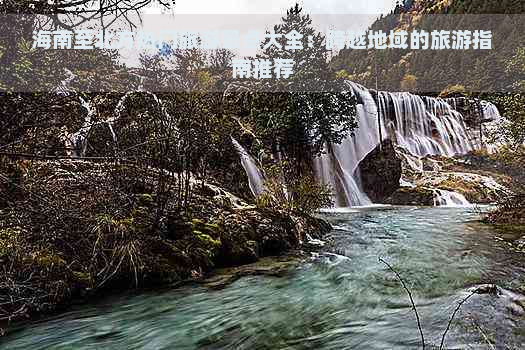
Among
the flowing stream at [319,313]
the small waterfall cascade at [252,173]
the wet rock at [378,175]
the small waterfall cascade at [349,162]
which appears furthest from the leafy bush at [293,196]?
the wet rock at [378,175]

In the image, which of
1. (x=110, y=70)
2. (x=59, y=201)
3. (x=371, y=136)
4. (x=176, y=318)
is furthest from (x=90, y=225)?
(x=371, y=136)

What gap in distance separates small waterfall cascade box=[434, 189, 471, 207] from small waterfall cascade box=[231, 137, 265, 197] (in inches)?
342

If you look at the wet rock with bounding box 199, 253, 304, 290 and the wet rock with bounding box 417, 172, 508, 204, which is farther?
the wet rock with bounding box 417, 172, 508, 204

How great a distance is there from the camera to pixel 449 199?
17609mm

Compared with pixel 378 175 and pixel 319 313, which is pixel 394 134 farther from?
pixel 319 313

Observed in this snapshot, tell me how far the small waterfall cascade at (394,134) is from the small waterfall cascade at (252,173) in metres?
4.33

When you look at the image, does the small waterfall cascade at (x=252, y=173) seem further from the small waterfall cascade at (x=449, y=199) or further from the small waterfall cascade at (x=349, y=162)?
the small waterfall cascade at (x=449, y=199)

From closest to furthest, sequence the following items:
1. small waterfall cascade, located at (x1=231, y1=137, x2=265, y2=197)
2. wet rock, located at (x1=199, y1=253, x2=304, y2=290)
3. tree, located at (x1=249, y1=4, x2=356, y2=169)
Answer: wet rock, located at (x1=199, y1=253, x2=304, y2=290) → small waterfall cascade, located at (x1=231, y1=137, x2=265, y2=197) → tree, located at (x1=249, y1=4, x2=356, y2=169)

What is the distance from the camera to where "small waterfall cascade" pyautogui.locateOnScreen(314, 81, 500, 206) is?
55.4 feet

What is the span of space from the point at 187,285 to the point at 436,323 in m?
2.79

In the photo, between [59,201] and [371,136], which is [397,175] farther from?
[59,201]

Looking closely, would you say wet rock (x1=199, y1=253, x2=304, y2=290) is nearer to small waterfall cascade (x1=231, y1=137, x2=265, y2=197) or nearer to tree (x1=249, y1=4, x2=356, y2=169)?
small waterfall cascade (x1=231, y1=137, x2=265, y2=197)

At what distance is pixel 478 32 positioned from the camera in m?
62.5

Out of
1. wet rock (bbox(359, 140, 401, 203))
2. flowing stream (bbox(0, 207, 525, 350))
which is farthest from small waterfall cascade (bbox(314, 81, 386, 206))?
flowing stream (bbox(0, 207, 525, 350))
